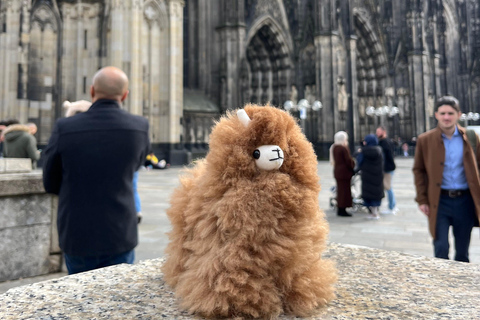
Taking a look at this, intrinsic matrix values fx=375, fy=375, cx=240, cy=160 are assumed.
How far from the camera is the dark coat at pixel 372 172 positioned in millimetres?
6668

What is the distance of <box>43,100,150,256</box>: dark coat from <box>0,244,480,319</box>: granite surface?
1.20ft

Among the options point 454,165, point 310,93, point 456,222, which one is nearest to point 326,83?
point 310,93

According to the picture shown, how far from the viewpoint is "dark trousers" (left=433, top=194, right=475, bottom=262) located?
9.82ft

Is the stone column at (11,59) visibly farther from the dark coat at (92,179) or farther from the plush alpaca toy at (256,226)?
the plush alpaca toy at (256,226)

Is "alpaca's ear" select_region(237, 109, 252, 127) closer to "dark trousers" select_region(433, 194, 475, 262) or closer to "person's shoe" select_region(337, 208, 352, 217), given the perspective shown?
"dark trousers" select_region(433, 194, 475, 262)

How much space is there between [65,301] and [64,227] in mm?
836

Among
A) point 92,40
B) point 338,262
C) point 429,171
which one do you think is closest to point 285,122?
point 338,262

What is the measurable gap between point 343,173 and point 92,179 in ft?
17.9

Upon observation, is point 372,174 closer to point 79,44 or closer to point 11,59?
point 79,44

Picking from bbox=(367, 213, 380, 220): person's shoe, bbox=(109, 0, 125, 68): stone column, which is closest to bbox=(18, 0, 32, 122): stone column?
bbox=(109, 0, 125, 68): stone column

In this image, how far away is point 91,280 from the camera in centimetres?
146

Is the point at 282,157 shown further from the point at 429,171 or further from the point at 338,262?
the point at 429,171

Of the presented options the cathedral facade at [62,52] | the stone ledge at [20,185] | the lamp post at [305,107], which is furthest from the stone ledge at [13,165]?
the lamp post at [305,107]

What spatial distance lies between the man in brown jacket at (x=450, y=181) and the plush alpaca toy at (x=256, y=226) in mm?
2199
